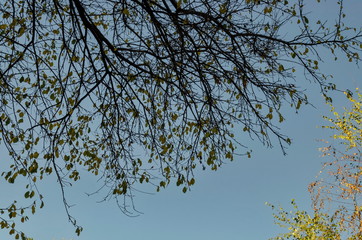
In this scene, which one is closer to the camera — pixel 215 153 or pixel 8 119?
pixel 8 119

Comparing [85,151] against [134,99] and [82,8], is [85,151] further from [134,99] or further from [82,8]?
[82,8]

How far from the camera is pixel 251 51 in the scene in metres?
7.91

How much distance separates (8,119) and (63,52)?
147cm

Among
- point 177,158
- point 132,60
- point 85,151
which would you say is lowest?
point 177,158

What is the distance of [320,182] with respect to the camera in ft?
49.0

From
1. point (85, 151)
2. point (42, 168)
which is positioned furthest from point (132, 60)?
point (42, 168)

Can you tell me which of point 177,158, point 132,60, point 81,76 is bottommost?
point 177,158

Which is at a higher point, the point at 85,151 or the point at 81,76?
the point at 81,76

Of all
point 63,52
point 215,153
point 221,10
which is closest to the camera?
point 221,10

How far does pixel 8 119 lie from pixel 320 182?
1107 cm

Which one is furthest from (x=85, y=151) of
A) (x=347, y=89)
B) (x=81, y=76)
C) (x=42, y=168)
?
(x=347, y=89)

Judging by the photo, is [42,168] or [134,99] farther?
[134,99]

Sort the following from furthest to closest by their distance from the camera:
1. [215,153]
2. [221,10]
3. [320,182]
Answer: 1. [320,182]
2. [215,153]
3. [221,10]

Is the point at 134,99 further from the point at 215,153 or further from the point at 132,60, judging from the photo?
the point at 215,153
